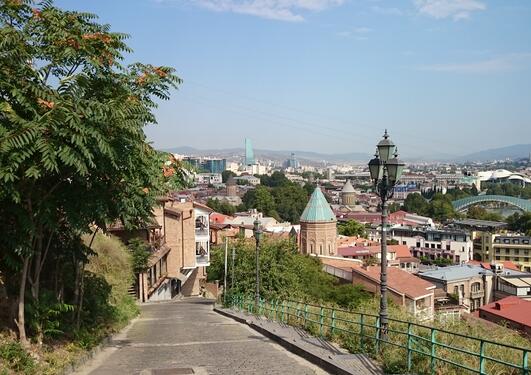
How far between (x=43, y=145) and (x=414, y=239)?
9791 cm

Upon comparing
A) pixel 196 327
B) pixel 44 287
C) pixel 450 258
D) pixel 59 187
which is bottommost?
pixel 450 258

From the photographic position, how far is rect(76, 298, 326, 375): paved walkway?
9.55 metres

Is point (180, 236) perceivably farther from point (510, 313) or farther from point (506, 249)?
point (506, 249)

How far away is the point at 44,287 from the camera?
491 inches

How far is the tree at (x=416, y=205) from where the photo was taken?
16429cm

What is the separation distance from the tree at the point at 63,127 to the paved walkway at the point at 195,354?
2.08 meters

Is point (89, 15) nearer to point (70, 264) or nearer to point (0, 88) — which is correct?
point (0, 88)

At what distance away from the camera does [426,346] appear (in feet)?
29.5

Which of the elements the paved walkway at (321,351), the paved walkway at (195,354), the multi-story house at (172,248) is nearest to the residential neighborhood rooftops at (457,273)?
the multi-story house at (172,248)

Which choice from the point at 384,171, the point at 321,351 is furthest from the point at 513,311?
the point at 321,351

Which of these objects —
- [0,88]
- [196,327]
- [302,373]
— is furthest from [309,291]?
[0,88]

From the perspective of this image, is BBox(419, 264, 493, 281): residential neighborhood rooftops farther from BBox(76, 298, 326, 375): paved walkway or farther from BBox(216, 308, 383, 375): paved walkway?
BBox(216, 308, 383, 375): paved walkway

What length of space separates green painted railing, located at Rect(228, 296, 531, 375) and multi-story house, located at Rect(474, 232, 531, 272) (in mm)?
83266

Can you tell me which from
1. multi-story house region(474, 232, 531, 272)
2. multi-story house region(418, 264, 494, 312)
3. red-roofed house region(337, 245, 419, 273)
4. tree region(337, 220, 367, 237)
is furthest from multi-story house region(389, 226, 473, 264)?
multi-story house region(418, 264, 494, 312)
